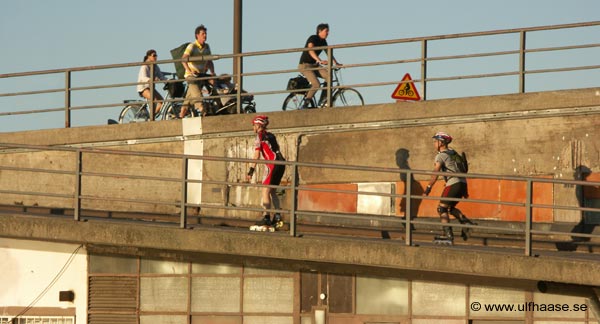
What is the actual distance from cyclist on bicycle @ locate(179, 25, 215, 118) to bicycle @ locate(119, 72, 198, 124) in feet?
0.72

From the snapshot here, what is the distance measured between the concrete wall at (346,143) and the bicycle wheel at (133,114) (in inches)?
54.3

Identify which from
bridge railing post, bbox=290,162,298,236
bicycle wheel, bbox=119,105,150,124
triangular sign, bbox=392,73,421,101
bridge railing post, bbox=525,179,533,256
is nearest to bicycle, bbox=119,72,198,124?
bicycle wheel, bbox=119,105,150,124

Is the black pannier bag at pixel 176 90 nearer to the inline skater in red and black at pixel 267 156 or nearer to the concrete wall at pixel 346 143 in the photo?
the concrete wall at pixel 346 143

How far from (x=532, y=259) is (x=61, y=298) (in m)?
8.27

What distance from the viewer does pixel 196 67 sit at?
1014 inches

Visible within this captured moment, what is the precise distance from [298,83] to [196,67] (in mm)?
1877

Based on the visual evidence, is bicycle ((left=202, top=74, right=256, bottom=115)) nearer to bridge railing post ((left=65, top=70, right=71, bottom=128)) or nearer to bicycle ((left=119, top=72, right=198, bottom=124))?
bicycle ((left=119, top=72, right=198, bottom=124))

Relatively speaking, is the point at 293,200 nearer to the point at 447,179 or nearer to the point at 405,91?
the point at 447,179

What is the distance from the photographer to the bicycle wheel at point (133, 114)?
26.8m

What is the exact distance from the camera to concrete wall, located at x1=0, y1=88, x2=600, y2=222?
21.7 metres

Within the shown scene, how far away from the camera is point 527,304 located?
20.6m

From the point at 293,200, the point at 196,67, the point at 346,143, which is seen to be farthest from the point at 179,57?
the point at 293,200

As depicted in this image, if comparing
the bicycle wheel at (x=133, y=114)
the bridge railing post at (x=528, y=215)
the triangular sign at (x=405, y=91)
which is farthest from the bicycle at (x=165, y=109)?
the bridge railing post at (x=528, y=215)

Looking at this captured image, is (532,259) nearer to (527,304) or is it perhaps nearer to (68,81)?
(527,304)
